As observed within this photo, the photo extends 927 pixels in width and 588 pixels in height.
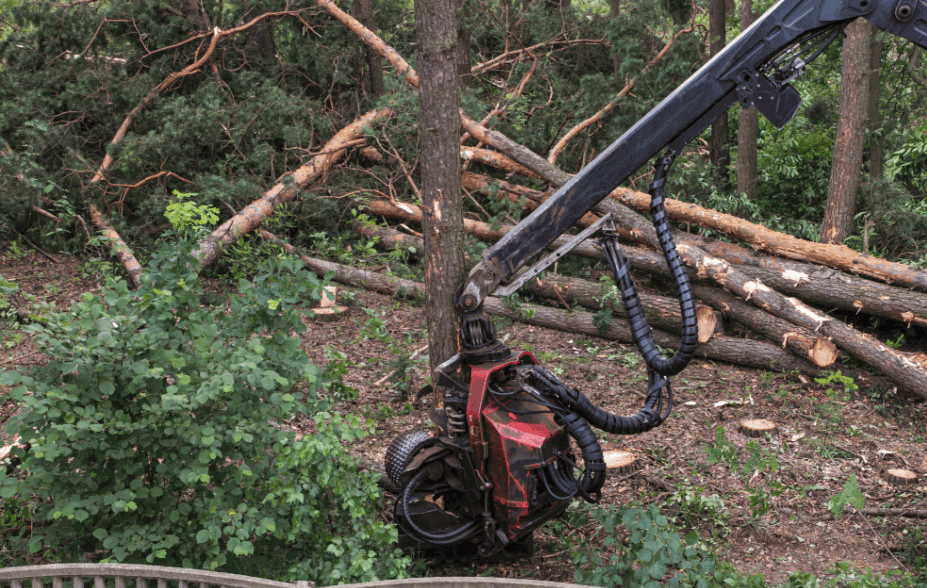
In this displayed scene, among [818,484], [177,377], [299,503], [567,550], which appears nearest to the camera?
[177,377]

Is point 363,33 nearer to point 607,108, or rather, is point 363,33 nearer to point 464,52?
point 464,52

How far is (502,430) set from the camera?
143 inches

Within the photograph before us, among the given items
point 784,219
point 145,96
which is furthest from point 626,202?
point 145,96

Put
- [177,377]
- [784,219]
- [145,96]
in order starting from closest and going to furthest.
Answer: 1. [177,377]
2. [145,96]
3. [784,219]

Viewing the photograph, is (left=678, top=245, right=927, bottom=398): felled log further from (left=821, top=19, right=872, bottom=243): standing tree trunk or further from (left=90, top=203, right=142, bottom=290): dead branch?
(left=90, top=203, right=142, bottom=290): dead branch

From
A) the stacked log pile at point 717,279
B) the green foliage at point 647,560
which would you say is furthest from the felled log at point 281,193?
the green foliage at point 647,560

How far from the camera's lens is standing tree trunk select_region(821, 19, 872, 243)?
8305mm

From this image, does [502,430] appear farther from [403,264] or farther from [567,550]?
[403,264]

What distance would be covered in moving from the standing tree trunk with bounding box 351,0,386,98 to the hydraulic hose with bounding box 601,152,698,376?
7843mm

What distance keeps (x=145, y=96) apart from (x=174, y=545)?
25.2ft

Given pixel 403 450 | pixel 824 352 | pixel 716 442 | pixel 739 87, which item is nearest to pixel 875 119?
pixel 824 352

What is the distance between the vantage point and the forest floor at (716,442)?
4.30m

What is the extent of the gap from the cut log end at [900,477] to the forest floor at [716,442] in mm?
48

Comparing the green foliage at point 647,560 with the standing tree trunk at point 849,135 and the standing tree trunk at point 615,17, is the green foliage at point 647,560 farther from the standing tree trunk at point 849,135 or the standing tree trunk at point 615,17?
the standing tree trunk at point 615,17
